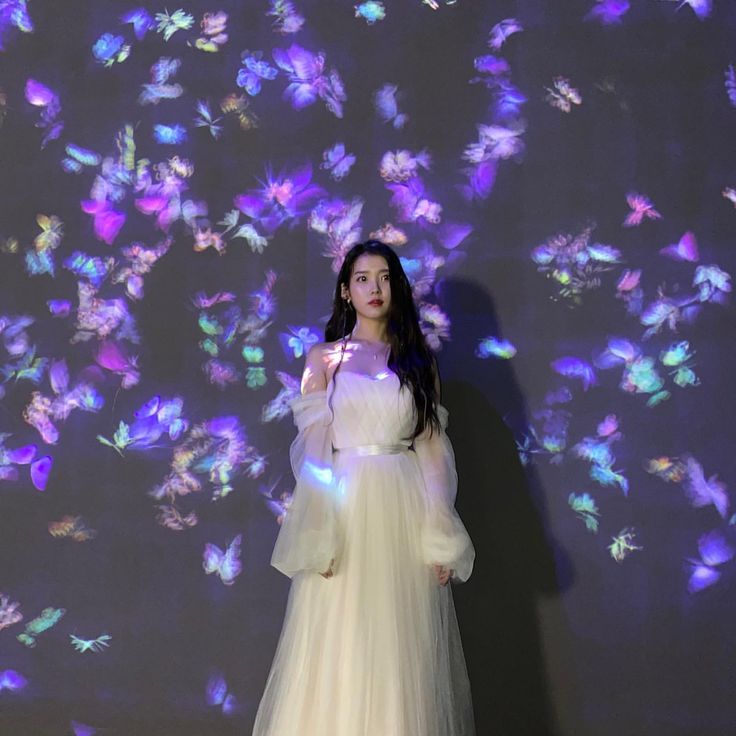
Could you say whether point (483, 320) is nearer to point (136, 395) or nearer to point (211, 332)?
point (211, 332)

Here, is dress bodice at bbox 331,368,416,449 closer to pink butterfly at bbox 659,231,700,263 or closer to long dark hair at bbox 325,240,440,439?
long dark hair at bbox 325,240,440,439

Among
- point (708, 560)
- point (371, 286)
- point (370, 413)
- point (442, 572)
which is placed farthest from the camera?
point (708, 560)

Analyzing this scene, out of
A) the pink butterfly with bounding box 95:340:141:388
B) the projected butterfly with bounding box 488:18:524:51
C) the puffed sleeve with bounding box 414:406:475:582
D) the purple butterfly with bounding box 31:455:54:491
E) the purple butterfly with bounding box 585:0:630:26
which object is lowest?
the puffed sleeve with bounding box 414:406:475:582

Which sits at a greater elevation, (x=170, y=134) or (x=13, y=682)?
(x=170, y=134)

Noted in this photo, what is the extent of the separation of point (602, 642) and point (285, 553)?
3.64ft

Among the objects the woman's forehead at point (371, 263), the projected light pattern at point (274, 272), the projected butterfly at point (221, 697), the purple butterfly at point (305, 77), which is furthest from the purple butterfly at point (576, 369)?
the projected butterfly at point (221, 697)

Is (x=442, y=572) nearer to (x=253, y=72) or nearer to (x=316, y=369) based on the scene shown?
(x=316, y=369)

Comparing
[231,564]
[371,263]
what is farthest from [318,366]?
[231,564]

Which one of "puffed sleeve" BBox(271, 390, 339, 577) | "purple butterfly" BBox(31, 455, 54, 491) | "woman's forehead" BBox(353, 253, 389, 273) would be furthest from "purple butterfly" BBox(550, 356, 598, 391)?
"purple butterfly" BBox(31, 455, 54, 491)

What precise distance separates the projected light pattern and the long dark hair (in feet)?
0.68

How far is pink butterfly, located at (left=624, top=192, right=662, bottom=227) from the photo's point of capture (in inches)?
126

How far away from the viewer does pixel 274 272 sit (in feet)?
10.6

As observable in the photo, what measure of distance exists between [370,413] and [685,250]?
1.17 m

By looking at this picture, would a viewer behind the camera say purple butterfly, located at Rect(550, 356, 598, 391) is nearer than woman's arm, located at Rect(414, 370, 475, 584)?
No
